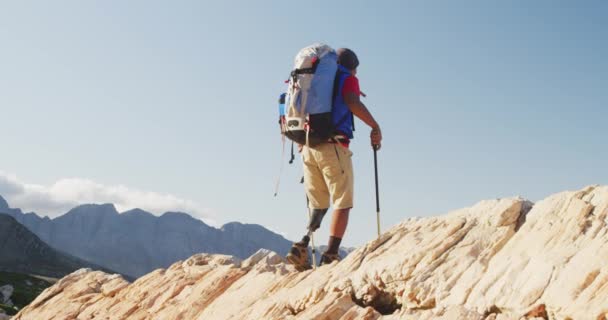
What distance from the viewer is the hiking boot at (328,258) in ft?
43.8

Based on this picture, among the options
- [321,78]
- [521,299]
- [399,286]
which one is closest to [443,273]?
[399,286]

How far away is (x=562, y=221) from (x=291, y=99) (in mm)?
6477

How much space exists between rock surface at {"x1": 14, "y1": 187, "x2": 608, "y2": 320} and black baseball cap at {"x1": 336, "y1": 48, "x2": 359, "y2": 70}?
4.37 metres

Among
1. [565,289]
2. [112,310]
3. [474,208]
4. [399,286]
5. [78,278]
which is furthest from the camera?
[78,278]

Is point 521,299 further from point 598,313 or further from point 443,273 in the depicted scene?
point 443,273

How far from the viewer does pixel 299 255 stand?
1384cm

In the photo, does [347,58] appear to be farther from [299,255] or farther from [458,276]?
[458,276]

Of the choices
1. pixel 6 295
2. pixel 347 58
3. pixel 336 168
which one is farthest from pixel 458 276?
pixel 6 295

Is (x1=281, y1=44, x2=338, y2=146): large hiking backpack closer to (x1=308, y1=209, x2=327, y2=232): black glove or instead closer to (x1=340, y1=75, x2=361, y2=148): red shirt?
(x1=340, y1=75, x2=361, y2=148): red shirt

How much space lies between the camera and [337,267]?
12.3 m

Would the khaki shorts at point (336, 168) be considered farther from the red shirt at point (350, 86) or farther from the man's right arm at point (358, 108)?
the red shirt at point (350, 86)

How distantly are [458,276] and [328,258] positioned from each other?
4433 millimetres

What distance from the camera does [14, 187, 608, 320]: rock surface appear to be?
26.1 ft

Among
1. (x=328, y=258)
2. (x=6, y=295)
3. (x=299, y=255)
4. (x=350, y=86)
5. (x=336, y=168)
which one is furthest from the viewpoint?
(x=6, y=295)
